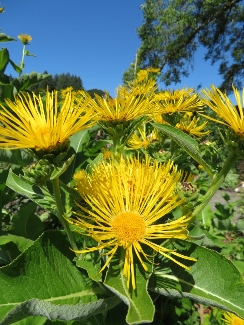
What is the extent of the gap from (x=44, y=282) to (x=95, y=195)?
0.21m

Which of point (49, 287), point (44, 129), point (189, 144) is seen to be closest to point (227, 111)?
point (189, 144)

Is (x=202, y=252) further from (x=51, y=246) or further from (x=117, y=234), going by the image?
(x=51, y=246)

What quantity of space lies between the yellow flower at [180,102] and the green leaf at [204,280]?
21.6 inches

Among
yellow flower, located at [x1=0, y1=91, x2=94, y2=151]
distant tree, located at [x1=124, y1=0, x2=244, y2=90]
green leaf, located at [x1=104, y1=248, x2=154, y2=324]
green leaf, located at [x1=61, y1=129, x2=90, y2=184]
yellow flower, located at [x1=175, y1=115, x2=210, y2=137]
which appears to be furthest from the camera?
distant tree, located at [x1=124, y1=0, x2=244, y2=90]

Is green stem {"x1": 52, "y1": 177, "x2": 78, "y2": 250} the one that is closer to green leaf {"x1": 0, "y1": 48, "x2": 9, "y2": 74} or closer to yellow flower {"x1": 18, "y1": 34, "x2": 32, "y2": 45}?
green leaf {"x1": 0, "y1": 48, "x2": 9, "y2": 74}

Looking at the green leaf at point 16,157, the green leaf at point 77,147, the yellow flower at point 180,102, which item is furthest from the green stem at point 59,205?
the green leaf at point 16,157

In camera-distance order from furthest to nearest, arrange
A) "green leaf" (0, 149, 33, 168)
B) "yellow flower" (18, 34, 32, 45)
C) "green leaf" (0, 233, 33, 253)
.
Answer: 1. "yellow flower" (18, 34, 32, 45)
2. "green leaf" (0, 149, 33, 168)
3. "green leaf" (0, 233, 33, 253)

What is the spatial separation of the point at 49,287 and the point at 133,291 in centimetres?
18

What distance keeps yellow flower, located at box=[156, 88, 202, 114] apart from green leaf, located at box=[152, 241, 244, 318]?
55 centimetres

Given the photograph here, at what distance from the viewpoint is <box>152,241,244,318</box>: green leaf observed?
0.70 m

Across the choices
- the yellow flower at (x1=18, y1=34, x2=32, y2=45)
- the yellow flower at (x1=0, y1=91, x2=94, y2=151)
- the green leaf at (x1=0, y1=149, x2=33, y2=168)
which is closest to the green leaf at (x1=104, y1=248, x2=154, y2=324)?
the yellow flower at (x1=0, y1=91, x2=94, y2=151)

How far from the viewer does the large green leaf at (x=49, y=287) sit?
633 millimetres

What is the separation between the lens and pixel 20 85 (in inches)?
73.0

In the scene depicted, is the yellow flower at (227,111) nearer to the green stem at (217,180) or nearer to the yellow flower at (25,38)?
the green stem at (217,180)
